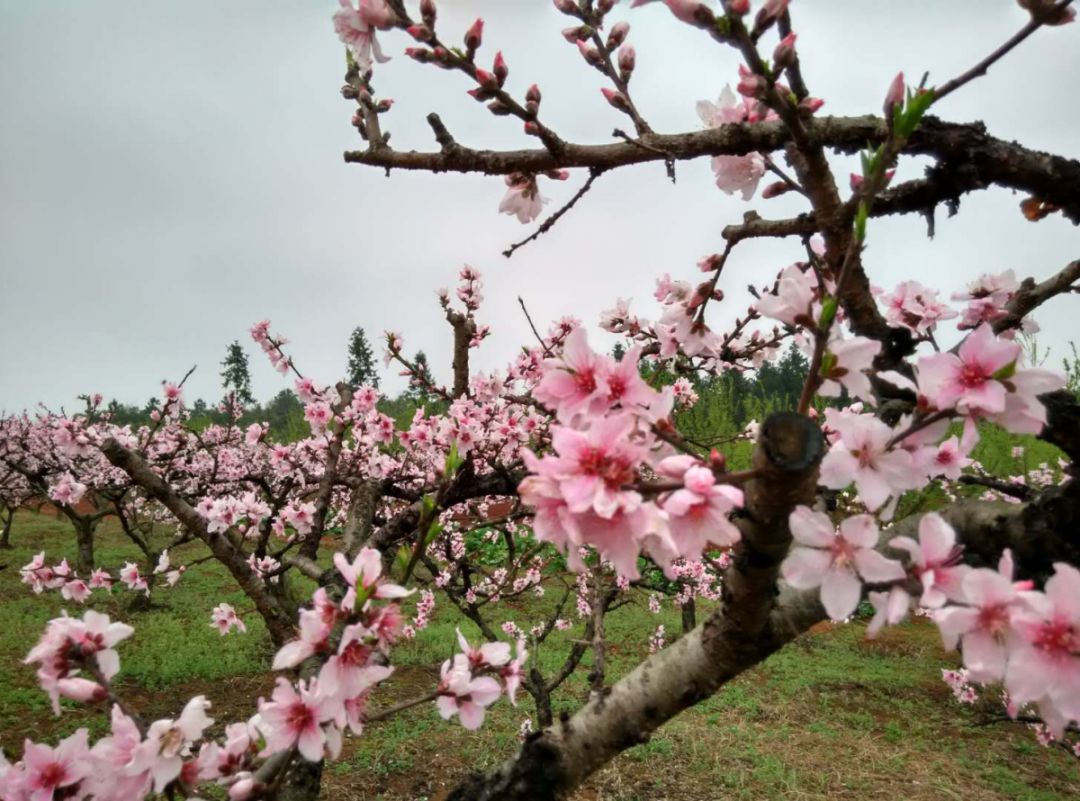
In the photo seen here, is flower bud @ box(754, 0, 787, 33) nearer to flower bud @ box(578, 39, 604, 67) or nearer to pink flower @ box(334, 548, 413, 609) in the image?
flower bud @ box(578, 39, 604, 67)

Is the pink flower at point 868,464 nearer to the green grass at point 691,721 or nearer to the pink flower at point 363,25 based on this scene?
the pink flower at point 363,25

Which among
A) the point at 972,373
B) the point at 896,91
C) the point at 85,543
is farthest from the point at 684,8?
the point at 85,543

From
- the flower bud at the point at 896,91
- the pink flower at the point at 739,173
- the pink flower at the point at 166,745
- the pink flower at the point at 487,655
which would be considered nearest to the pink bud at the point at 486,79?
the pink flower at the point at 739,173

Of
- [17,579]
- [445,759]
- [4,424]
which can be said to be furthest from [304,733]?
[4,424]

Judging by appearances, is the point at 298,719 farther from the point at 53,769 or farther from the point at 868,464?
the point at 868,464

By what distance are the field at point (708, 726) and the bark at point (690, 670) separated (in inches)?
166

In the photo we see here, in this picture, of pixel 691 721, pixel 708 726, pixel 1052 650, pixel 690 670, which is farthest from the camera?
pixel 691 721

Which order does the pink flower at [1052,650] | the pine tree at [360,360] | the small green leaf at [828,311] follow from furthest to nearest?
the pine tree at [360,360], the small green leaf at [828,311], the pink flower at [1052,650]

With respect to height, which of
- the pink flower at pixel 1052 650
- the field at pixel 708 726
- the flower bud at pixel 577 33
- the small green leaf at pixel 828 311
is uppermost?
the flower bud at pixel 577 33

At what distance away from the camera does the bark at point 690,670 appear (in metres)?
0.88

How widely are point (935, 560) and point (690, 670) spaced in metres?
0.48

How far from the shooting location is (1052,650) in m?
0.73

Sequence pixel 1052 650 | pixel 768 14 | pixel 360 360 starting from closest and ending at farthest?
pixel 1052 650 → pixel 768 14 → pixel 360 360

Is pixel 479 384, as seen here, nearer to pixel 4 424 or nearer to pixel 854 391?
pixel 854 391
